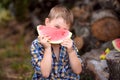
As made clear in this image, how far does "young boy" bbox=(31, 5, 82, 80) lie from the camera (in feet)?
13.9

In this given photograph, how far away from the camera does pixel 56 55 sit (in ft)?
14.8

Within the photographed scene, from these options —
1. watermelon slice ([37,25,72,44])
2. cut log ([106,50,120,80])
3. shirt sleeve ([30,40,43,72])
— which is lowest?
cut log ([106,50,120,80])

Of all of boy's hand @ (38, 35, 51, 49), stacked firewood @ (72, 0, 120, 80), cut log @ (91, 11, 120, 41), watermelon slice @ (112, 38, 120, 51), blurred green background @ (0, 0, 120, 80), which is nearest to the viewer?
boy's hand @ (38, 35, 51, 49)

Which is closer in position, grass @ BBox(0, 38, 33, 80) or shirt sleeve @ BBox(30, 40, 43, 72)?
shirt sleeve @ BBox(30, 40, 43, 72)

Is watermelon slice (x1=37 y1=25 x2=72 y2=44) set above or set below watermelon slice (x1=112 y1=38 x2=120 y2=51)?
above

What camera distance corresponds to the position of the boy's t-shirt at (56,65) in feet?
14.5

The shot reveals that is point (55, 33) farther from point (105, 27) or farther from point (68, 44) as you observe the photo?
point (105, 27)

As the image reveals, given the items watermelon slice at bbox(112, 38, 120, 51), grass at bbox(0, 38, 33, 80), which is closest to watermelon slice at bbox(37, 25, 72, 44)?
watermelon slice at bbox(112, 38, 120, 51)

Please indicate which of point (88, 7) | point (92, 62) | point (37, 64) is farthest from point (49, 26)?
point (88, 7)

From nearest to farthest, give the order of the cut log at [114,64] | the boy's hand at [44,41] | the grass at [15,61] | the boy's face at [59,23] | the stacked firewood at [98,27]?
the boy's hand at [44,41]
the boy's face at [59,23]
the cut log at [114,64]
the grass at [15,61]
the stacked firewood at [98,27]

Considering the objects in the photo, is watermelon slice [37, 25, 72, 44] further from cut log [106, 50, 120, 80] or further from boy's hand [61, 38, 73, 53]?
cut log [106, 50, 120, 80]

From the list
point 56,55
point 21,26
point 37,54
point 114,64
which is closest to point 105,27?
point 114,64

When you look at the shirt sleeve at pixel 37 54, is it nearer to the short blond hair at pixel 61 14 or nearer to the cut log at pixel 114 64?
the short blond hair at pixel 61 14

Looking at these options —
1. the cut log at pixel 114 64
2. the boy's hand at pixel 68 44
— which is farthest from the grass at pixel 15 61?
the boy's hand at pixel 68 44
